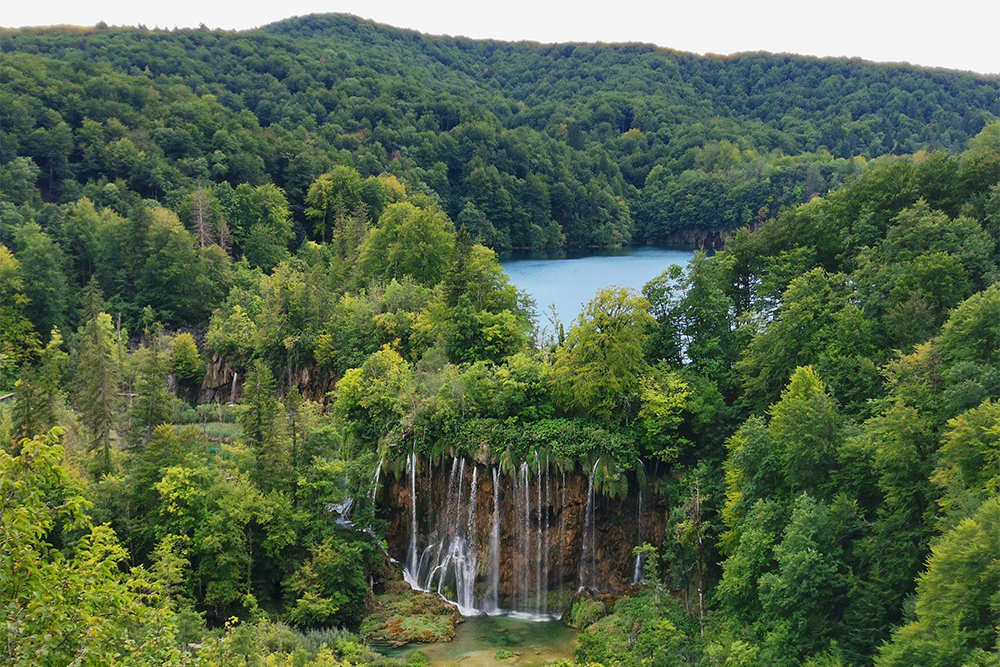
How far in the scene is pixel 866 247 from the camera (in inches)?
1236

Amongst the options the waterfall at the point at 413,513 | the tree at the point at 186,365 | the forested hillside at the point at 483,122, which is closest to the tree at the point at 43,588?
the waterfall at the point at 413,513

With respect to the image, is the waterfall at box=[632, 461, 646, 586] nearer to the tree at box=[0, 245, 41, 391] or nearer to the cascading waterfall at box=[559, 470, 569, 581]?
the cascading waterfall at box=[559, 470, 569, 581]

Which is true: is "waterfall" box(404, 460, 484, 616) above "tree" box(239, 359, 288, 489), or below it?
below

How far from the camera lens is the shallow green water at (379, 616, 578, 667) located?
24750 millimetres

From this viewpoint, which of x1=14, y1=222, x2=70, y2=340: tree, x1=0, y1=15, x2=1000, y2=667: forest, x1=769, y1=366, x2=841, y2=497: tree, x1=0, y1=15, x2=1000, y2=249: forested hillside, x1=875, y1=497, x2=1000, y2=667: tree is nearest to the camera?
x1=875, y1=497, x2=1000, y2=667: tree

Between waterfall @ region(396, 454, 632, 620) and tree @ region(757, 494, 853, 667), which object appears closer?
tree @ region(757, 494, 853, 667)

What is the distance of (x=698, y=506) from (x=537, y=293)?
39094 mm

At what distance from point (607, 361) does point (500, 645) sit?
10.9 metres

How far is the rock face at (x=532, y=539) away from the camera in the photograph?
29.2 m

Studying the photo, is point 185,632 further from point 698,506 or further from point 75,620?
point 698,506

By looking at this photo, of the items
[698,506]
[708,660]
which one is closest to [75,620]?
[708,660]

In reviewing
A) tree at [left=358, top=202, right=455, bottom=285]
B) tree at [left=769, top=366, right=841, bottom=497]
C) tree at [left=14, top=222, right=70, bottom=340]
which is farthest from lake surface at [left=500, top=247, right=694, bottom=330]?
tree at [left=14, top=222, right=70, bottom=340]

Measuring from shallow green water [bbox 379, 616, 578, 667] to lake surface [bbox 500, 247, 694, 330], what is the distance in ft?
88.8

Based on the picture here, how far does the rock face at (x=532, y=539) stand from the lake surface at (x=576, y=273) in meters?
23.4
